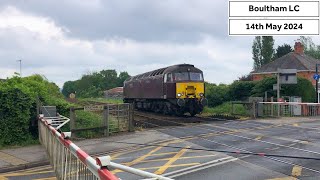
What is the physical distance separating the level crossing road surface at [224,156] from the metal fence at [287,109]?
25.5 ft

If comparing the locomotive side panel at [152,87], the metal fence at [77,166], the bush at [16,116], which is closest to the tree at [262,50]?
the locomotive side panel at [152,87]

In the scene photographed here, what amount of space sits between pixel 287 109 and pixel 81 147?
16.7 metres

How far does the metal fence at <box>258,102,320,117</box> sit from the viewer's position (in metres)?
25.5

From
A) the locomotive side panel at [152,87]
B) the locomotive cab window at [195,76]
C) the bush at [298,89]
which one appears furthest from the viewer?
the bush at [298,89]

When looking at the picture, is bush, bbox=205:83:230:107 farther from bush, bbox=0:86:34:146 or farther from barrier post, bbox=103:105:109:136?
bush, bbox=0:86:34:146

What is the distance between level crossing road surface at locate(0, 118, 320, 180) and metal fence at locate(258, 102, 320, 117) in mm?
7780

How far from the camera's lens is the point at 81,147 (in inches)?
563

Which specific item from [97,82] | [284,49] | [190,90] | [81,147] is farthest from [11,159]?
[97,82]

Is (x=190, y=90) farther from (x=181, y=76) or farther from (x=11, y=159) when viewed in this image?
(x=11, y=159)

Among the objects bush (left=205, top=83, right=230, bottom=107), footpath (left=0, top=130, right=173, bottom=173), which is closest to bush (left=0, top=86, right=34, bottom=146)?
footpath (left=0, top=130, right=173, bottom=173)

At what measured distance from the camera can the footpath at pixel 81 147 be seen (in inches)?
456

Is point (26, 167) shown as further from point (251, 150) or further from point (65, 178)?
point (251, 150)

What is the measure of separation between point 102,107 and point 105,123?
2.41 ft

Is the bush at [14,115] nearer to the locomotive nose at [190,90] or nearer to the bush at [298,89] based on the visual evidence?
A: the locomotive nose at [190,90]
